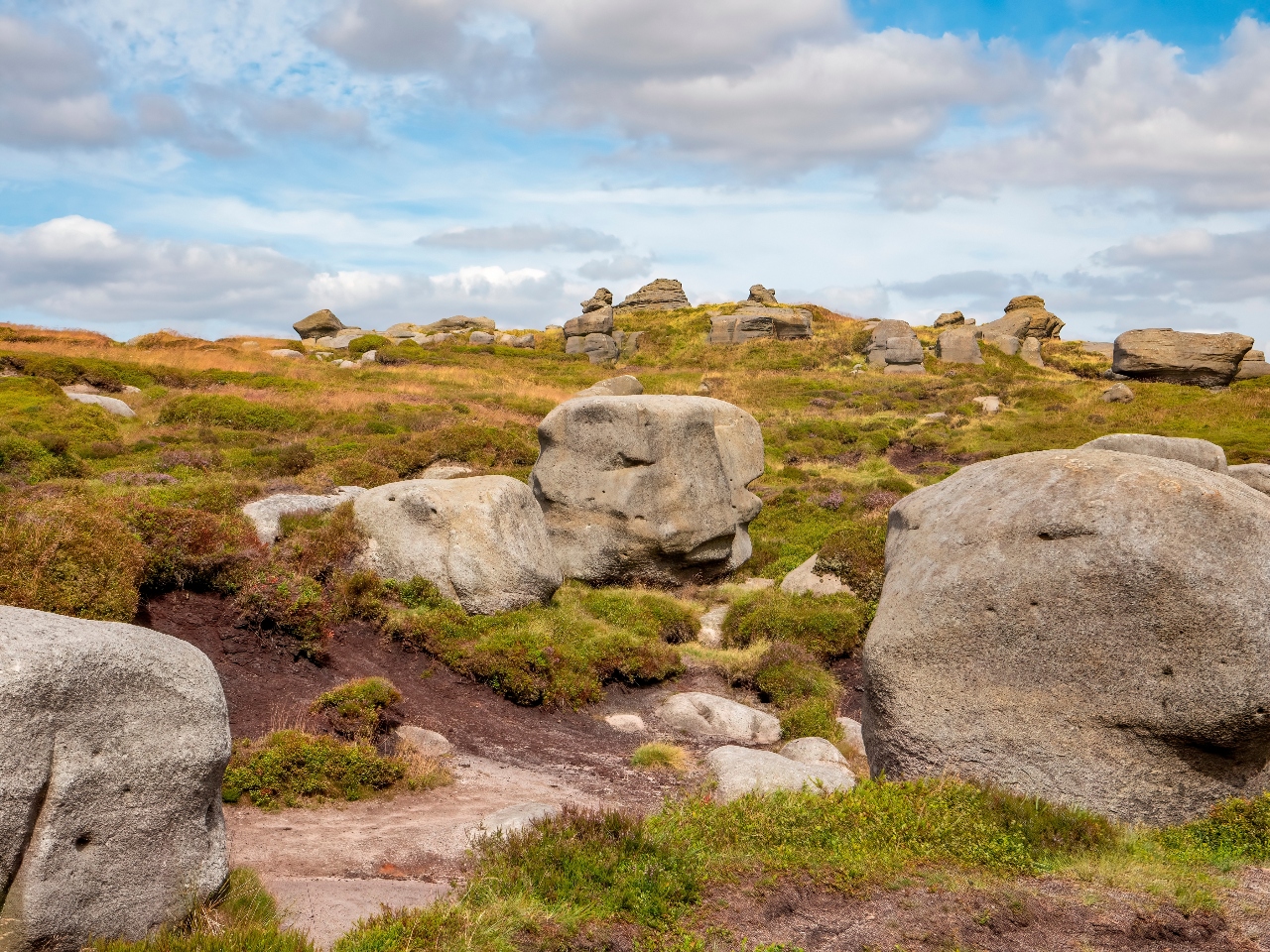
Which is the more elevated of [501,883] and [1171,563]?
[1171,563]

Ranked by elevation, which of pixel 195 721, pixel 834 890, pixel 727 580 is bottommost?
pixel 727 580

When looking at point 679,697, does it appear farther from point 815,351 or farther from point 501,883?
point 815,351

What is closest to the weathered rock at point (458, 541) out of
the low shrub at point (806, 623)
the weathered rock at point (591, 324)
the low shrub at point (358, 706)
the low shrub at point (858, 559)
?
the low shrub at point (358, 706)

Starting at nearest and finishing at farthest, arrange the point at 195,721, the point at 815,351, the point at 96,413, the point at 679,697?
the point at 195,721 → the point at 679,697 → the point at 96,413 → the point at 815,351

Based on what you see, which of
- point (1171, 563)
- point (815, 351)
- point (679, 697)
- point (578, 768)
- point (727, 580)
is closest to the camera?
point (1171, 563)

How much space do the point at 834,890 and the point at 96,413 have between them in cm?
3361

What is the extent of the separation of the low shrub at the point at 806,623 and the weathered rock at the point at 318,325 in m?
80.0

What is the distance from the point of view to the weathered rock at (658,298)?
10062 cm

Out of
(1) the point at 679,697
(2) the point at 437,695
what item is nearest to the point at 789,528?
(1) the point at 679,697

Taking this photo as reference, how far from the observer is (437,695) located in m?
17.0

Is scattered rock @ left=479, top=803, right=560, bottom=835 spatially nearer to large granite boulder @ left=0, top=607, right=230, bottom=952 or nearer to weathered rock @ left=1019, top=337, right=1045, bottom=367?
large granite boulder @ left=0, top=607, right=230, bottom=952

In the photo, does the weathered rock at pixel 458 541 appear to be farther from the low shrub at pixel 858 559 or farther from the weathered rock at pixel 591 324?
the weathered rock at pixel 591 324

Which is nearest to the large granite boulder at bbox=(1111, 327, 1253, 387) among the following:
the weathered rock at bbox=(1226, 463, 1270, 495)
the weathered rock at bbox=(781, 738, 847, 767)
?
the weathered rock at bbox=(1226, 463, 1270, 495)

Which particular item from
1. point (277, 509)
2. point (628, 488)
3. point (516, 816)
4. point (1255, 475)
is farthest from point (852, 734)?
point (1255, 475)
